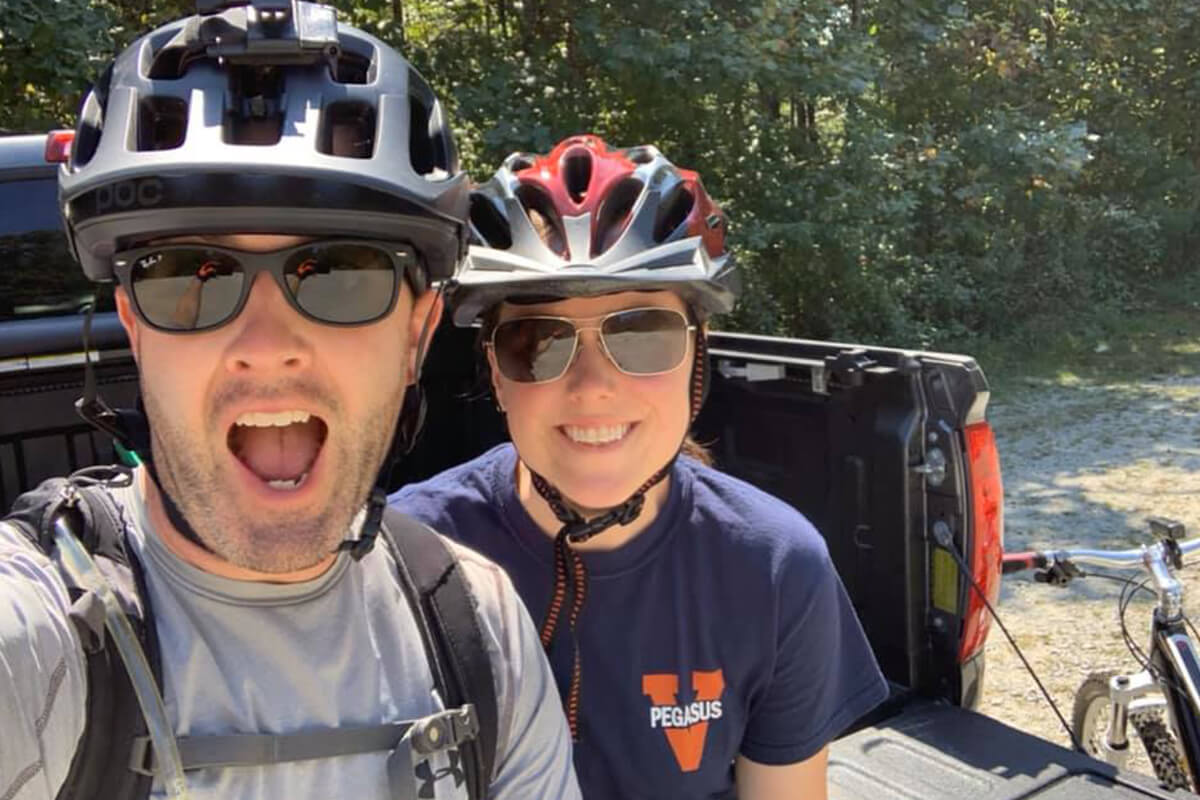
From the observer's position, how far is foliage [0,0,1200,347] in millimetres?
8594

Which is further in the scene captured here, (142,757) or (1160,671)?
(1160,671)

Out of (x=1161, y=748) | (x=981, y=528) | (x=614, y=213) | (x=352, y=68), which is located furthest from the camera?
(x=1161, y=748)

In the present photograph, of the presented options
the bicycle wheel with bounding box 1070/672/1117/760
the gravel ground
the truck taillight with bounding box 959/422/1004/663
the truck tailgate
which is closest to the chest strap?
the truck tailgate

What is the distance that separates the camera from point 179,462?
4.65ft

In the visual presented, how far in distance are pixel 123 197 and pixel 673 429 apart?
107 centimetres

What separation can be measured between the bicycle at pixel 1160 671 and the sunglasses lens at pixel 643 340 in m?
1.40

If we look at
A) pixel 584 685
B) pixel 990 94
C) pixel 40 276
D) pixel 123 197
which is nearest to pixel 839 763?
pixel 584 685

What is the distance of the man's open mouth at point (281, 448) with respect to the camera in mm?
1486

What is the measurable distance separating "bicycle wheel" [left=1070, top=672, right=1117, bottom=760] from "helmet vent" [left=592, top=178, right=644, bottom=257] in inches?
93.1

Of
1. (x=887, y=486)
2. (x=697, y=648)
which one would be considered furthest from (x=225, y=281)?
(x=887, y=486)

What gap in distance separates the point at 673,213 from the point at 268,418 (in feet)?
3.68

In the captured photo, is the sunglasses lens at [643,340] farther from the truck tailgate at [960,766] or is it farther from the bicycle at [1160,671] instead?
the bicycle at [1160,671]

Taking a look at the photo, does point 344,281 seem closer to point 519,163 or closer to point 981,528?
point 519,163

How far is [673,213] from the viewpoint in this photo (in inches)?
92.0
